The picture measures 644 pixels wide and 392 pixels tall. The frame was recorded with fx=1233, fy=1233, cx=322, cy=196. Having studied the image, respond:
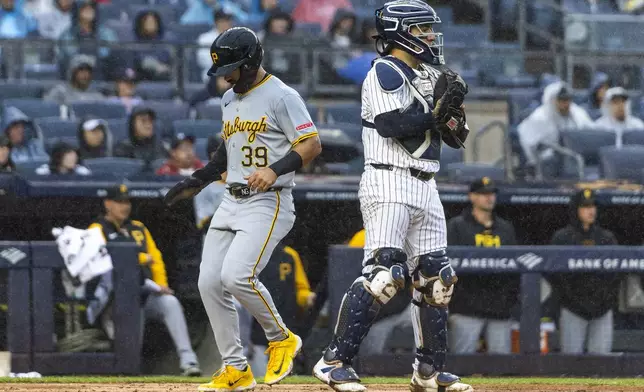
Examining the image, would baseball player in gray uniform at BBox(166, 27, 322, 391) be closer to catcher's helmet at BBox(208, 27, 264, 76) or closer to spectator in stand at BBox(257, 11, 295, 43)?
catcher's helmet at BBox(208, 27, 264, 76)

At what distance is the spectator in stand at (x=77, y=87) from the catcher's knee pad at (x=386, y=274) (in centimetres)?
620

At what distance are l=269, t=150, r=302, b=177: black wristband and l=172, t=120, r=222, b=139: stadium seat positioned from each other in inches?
193

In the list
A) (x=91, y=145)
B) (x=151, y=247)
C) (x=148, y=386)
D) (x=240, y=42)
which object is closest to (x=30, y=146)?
(x=91, y=145)

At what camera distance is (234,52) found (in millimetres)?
5473

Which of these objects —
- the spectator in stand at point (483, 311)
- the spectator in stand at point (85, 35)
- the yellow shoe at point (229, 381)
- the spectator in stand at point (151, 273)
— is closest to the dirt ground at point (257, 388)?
the yellow shoe at point (229, 381)

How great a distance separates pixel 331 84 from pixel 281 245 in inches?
151

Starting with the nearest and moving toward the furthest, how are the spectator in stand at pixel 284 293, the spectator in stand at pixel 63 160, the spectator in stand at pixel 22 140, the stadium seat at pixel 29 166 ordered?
the spectator in stand at pixel 284 293, the spectator in stand at pixel 63 160, the stadium seat at pixel 29 166, the spectator in stand at pixel 22 140

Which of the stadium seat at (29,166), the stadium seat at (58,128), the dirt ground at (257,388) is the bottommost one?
the dirt ground at (257,388)

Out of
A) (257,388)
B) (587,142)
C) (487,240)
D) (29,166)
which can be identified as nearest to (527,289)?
(487,240)

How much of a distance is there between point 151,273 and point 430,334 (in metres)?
2.96

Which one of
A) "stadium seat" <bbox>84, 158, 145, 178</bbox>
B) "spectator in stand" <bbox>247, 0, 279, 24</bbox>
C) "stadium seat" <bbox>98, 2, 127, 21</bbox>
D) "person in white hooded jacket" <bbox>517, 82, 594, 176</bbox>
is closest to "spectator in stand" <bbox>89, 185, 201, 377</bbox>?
"stadium seat" <bbox>84, 158, 145, 178</bbox>

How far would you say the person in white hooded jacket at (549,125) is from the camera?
10805 mm

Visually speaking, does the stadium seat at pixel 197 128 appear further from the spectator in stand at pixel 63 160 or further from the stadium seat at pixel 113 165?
the spectator in stand at pixel 63 160

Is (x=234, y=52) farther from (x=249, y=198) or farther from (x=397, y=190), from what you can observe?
(x=397, y=190)
